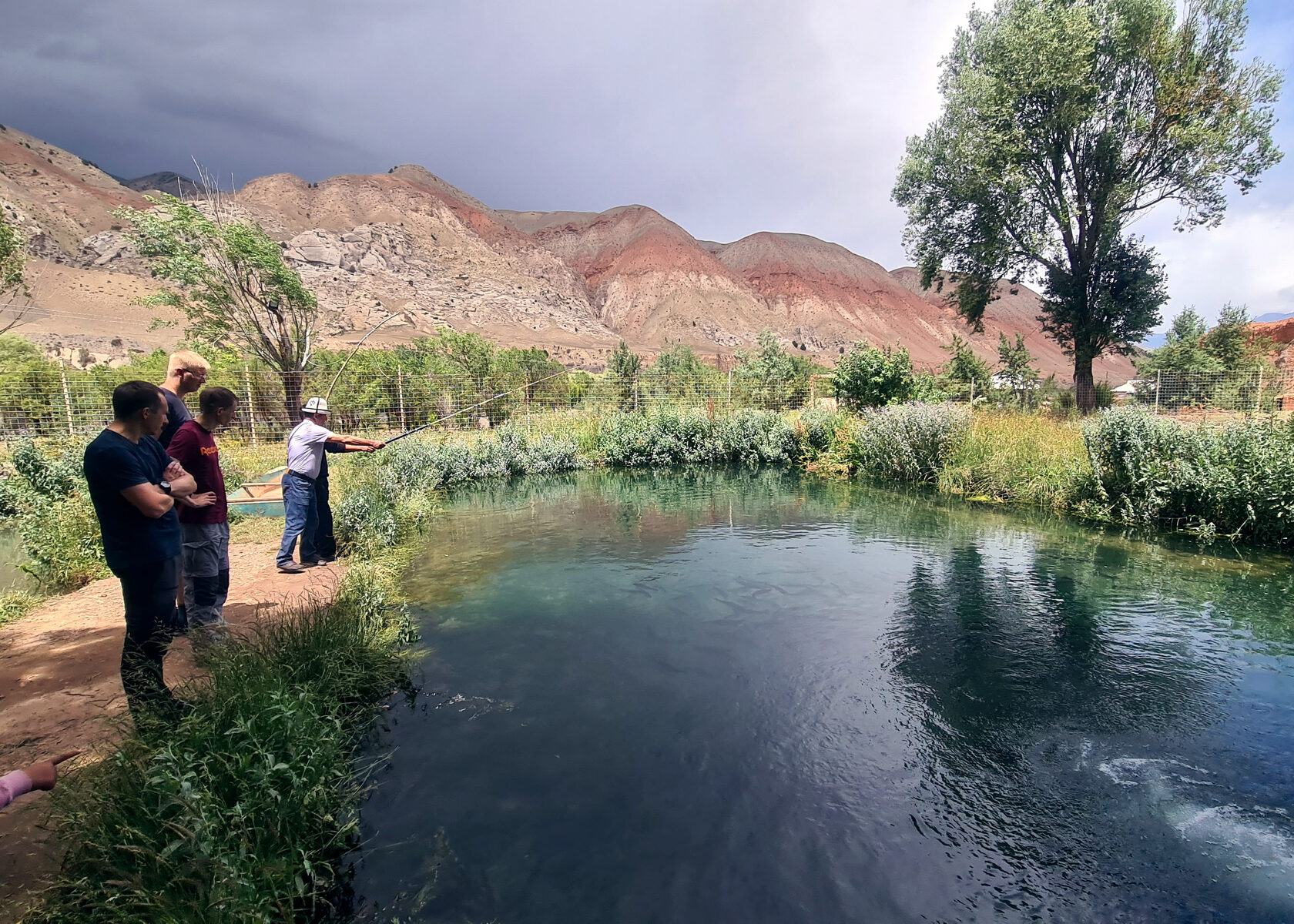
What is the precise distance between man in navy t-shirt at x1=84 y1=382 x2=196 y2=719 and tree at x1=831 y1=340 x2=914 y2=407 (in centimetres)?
1632

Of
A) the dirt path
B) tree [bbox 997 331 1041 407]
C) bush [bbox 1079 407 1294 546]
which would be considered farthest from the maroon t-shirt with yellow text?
tree [bbox 997 331 1041 407]

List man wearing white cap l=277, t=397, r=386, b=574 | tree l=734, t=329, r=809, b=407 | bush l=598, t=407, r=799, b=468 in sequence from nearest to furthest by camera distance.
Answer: man wearing white cap l=277, t=397, r=386, b=574
bush l=598, t=407, r=799, b=468
tree l=734, t=329, r=809, b=407

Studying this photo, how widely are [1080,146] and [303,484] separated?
2382 centimetres

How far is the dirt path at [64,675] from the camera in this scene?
8.39ft

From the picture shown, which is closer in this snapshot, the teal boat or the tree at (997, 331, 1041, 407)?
the teal boat

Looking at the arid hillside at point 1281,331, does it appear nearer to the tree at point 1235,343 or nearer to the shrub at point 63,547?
the tree at point 1235,343

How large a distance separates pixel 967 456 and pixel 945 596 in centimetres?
707

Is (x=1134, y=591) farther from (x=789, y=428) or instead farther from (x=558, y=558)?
(x=789, y=428)

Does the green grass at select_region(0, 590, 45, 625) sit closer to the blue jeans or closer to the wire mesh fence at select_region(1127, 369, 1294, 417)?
the blue jeans

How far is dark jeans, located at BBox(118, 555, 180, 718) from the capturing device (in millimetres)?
3105

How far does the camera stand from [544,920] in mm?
2605

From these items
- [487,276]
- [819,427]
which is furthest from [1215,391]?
[487,276]

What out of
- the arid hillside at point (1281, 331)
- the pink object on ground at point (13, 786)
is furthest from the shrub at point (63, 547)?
the arid hillside at point (1281, 331)

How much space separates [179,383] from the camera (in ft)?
13.8
